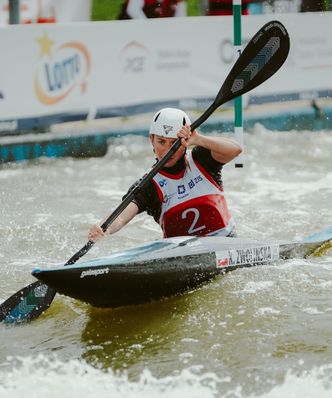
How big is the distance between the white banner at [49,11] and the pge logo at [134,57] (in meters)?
0.64

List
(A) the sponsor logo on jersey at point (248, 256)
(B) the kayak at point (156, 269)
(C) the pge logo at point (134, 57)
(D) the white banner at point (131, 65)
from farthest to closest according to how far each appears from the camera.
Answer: (C) the pge logo at point (134, 57)
(D) the white banner at point (131, 65)
(A) the sponsor logo on jersey at point (248, 256)
(B) the kayak at point (156, 269)

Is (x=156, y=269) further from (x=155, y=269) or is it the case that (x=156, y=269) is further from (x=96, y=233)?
(x=96, y=233)

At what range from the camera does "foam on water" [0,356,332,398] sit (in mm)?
4688

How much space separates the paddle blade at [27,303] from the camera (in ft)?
19.2

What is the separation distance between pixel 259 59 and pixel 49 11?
4522 millimetres

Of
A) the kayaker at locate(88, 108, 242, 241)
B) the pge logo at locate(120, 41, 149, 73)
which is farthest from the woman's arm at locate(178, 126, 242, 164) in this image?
the pge logo at locate(120, 41, 149, 73)

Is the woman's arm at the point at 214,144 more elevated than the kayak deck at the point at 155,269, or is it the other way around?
the woman's arm at the point at 214,144

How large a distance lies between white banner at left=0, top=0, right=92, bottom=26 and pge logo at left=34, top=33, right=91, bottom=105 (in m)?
0.23

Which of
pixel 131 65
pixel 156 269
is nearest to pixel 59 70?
pixel 131 65

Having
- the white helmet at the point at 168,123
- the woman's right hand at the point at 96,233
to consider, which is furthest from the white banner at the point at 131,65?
the woman's right hand at the point at 96,233

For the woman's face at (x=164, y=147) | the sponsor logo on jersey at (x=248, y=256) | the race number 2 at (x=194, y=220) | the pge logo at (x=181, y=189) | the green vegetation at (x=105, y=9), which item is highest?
the green vegetation at (x=105, y=9)

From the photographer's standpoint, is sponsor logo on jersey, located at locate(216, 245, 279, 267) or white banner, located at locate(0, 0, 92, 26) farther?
white banner, located at locate(0, 0, 92, 26)

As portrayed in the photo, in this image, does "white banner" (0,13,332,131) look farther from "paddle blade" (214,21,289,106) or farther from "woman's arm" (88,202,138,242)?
"woman's arm" (88,202,138,242)

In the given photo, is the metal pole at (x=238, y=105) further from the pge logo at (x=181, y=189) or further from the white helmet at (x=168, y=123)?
the white helmet at (x=168, y=123)
